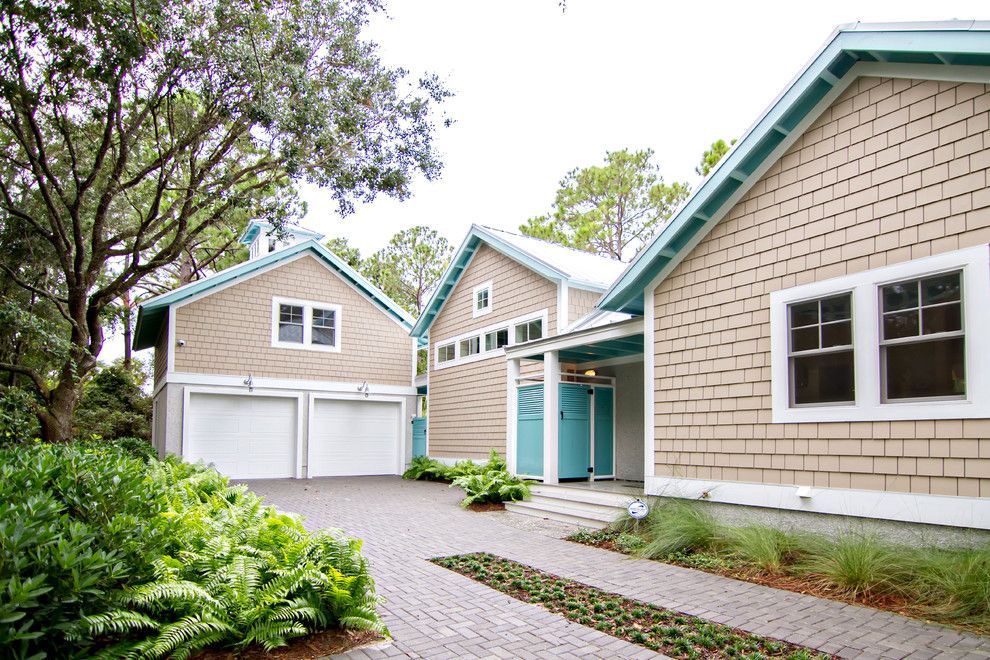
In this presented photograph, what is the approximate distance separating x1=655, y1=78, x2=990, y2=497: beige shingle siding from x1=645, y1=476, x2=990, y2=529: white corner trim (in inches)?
3.6

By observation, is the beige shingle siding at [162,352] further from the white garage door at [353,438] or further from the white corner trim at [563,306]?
the white corner trim at [563,306]

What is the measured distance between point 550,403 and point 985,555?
280 inches

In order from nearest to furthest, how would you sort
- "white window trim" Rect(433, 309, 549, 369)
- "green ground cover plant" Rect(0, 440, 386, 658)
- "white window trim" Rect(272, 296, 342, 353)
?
"green ground cover plant" Rect(0, 440, 386, 658)
"white window trim" Rect(433, 309, 549, 369)
"white window trim" Rect(272, 296, 342, 353)

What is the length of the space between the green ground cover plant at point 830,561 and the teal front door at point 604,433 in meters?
4.15

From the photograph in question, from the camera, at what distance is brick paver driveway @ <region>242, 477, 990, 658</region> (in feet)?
Result: 14.7

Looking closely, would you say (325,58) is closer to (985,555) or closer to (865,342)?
A: (865,342)

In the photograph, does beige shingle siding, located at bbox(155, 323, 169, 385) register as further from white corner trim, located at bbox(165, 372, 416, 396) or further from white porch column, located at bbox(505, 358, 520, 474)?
white porch column, located at bbox(505, 358, 520, 474)

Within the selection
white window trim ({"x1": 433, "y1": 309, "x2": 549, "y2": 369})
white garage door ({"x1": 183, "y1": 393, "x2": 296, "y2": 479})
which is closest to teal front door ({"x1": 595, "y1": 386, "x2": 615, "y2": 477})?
white window trim ({"x1": 433, "y1": 309, "x2": 549, "y2": 369})

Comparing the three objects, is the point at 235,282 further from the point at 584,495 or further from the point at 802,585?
the point at 802,585

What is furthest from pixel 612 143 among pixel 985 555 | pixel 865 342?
pixel 985 555

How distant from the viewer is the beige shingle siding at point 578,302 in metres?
13.7

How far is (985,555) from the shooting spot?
5.15 metres

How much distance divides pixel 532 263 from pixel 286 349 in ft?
26.6

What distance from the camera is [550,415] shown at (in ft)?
38.1
